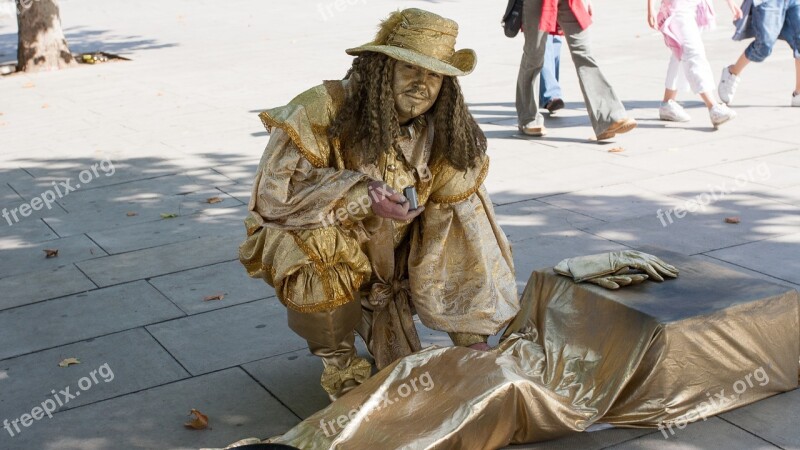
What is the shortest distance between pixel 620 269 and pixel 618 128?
375cm

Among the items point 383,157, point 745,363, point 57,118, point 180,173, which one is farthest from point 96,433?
point 57,118

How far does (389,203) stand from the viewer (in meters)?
3.60

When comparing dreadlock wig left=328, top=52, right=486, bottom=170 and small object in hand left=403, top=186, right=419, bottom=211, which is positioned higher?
dreadlock wig left=328, top=52, right=486, bottom=170

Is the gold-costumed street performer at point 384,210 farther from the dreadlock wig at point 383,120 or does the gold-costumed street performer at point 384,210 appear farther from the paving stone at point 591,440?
the paving stone at point 591,440

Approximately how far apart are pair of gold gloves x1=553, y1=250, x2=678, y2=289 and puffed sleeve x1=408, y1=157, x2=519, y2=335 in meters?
0.30

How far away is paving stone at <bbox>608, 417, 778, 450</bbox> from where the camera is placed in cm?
346

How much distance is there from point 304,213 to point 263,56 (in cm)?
936

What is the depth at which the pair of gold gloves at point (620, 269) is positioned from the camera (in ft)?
12.6

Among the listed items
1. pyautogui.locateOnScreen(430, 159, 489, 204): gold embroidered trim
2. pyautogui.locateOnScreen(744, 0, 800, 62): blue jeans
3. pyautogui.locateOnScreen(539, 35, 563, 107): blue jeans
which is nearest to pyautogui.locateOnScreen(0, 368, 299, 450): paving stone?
pyautogui.locateOnScreen(430, 159, 489, 204): gold embroidered trim

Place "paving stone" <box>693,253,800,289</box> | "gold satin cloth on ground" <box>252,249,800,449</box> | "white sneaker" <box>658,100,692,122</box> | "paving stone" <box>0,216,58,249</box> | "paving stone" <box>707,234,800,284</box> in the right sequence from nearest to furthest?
"gold satin cloth on ground" <box>252,249,800,449</box> < "paving stone" <box>693,253,800,289</box> < "paving stone" <box>707,234,800,284</box> < "paving stone" <box>0,216,58,249</box> < "white sneaker" <box>658,100,692,122</box>

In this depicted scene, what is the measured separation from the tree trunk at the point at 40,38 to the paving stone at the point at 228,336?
8.10 metres

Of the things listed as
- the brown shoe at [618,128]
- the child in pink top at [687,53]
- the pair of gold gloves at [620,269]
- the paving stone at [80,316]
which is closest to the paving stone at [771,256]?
the pair of gold gloves at [620,269]

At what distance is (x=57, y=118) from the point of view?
9633 millimetres

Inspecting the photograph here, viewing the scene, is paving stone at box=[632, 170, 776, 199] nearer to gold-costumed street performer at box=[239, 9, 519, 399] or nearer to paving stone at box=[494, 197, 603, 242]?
paving stone at box=[494, 197, 603, 242]
